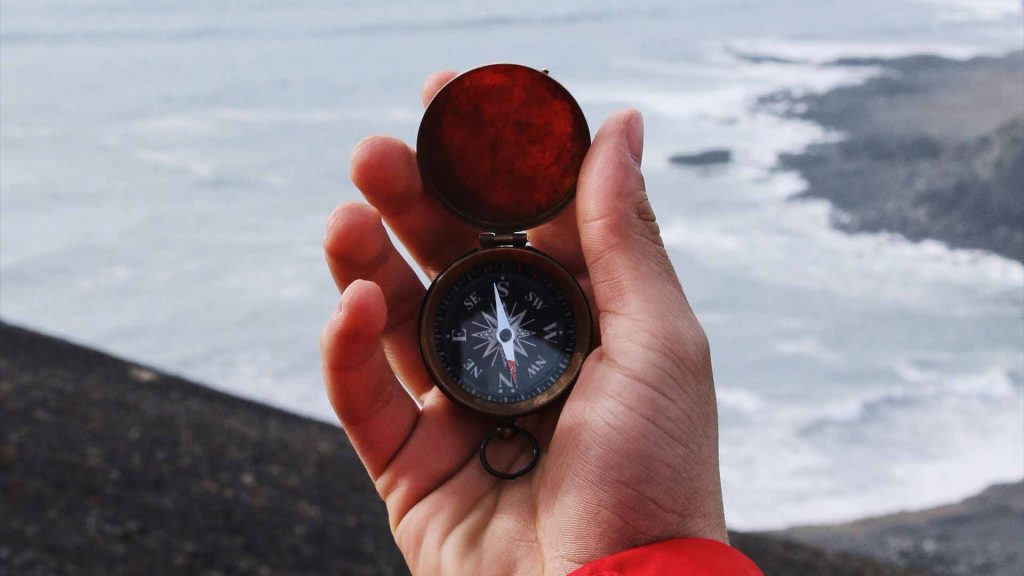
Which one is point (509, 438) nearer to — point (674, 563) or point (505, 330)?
point (505, 330)

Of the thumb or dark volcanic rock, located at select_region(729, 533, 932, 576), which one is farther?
dark volcanic rock, located at select_region(729, 533, 932, 576)

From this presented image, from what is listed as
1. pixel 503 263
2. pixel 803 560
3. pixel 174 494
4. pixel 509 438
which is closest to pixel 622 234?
pixel 503 263

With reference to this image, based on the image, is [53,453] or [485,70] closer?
[485,70]

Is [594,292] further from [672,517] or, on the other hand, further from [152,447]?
[152,447]

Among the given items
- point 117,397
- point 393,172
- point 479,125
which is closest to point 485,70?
point 479,125

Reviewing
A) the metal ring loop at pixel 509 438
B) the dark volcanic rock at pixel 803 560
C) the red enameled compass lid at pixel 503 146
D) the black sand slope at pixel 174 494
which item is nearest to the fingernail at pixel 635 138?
the red enameled compass lid at pixel 503 146

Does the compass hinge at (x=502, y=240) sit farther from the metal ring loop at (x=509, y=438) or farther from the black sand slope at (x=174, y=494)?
the black sand slope at (x=174, y=494)

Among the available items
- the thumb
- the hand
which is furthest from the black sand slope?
the thumb

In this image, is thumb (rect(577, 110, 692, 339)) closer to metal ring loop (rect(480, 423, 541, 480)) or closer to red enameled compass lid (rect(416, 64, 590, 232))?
red enameled compass lid (rect(416, 64, 590, 232))
